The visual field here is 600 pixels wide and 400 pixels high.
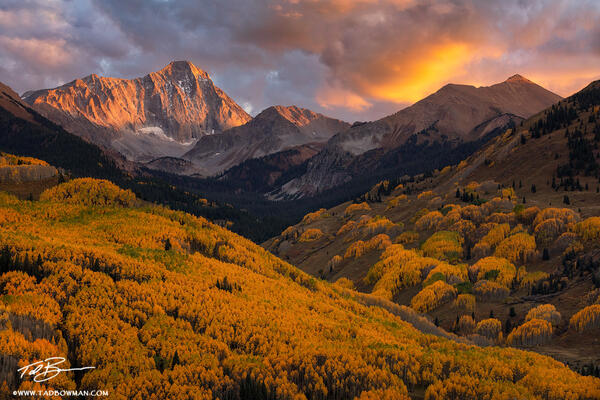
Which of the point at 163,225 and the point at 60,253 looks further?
the point at 163,225

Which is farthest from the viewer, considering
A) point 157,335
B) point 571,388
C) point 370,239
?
point 370,239

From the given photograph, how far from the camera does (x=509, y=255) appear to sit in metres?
34.9

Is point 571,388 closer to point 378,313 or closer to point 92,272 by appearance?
point 378,313

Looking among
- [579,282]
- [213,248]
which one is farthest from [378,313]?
[579,282]

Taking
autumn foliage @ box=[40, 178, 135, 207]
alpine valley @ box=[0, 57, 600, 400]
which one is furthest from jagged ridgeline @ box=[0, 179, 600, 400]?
autumn foliage @ box=[40, 178, 135, 207]

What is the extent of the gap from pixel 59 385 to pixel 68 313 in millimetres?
3620

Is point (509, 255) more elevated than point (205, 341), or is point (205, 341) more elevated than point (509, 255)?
point (205, 341)

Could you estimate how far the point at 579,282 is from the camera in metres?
26.3
